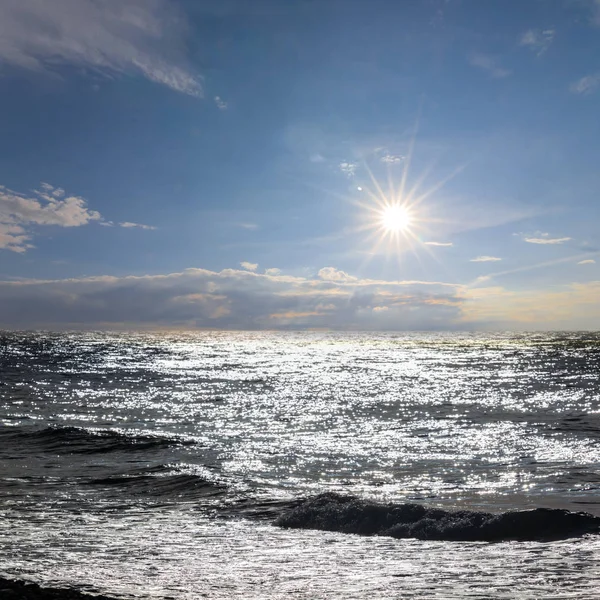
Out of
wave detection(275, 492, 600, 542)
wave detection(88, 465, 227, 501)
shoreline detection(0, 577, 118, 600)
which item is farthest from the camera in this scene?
wave detection(88, 465, 227, 501)

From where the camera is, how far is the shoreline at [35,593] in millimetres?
8211

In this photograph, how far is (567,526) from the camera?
13.5 m

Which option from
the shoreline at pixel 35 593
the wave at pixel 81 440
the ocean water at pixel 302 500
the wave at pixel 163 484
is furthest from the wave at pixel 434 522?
the wave at pixel 81 440

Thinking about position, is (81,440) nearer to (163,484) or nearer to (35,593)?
(163,484)

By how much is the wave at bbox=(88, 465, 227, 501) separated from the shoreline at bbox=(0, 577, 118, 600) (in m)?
8.74

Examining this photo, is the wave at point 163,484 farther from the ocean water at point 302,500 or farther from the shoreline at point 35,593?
the shoreline at point 35,593

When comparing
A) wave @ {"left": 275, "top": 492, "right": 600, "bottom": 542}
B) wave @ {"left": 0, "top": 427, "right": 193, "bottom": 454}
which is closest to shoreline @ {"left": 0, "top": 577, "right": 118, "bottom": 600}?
wave @ {"left": 275, "top": 492, "right": 600, "bottom": 542}

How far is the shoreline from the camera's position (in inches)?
323

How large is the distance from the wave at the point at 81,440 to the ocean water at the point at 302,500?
11cm

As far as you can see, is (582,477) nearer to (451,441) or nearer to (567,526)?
(567,526)

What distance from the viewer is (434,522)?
14.2 m

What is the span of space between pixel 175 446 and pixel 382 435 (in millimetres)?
10473

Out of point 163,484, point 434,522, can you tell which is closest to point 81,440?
point 163,484

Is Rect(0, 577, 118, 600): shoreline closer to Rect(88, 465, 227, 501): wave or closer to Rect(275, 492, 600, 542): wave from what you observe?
Rect(275, 492, 600, 542): wave
